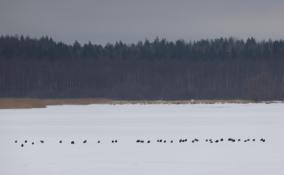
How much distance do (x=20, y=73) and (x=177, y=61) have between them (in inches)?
1084

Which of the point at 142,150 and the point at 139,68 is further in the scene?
the point at 139,68

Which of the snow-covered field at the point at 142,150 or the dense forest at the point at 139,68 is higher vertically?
the dense forest at the point at 139,68

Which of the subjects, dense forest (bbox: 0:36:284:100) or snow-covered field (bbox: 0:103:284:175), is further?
dense forest (bbox: 0:36:284:100)

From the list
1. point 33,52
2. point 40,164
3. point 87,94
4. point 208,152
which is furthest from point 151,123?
point 33,52

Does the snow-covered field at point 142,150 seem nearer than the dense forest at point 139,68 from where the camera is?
Yes

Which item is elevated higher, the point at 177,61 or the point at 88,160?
the point at 177,61

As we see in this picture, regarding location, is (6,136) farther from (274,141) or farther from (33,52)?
(33,52)

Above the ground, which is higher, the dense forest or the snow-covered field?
the dense forest

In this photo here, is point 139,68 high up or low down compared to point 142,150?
up

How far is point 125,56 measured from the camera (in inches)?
5027

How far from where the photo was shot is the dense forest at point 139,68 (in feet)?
361

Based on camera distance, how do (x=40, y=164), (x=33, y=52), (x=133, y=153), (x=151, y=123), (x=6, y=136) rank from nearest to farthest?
(x=40, y=164), (x=133, y=153), (x=6, y=136), (x=151, y=123), (x=33, y=52)

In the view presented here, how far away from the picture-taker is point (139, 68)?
4882 inches

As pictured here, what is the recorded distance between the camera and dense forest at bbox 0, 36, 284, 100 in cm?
11000
